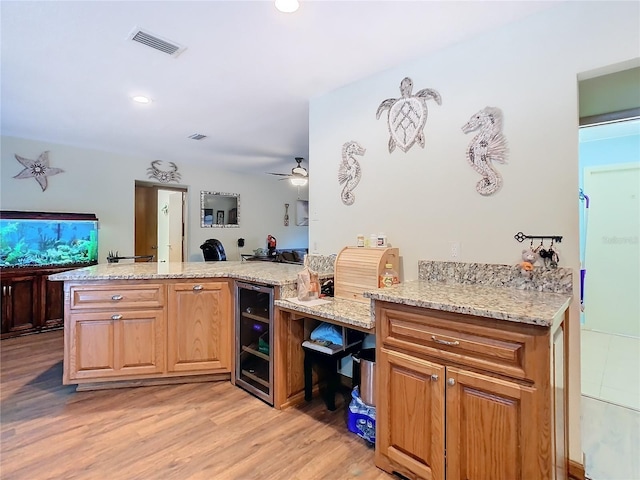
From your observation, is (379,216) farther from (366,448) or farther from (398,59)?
(366,448)

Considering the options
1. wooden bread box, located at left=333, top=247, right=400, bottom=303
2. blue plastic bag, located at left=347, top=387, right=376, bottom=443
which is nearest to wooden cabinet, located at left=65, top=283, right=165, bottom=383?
wooden bread box, located at left=333, top=247, right=400, bottom=303

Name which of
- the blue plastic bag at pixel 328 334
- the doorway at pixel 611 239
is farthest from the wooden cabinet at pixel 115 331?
the doorway at pixel 611 239

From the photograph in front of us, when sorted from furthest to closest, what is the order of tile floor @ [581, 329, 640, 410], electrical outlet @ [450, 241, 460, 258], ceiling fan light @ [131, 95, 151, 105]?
ceiling fan light @ [131, 95, 151, 105], tile floor @ [581, 329, 640, 410], electrical outlet @ [450, 241, 460, 258]

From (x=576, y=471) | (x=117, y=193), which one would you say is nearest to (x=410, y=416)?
(x=576, y=471)

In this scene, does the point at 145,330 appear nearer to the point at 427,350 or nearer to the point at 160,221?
the point at 427,350

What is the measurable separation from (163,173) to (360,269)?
4.46 metres

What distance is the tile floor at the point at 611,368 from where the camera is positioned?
245 centimetres

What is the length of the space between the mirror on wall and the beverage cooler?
373 cm

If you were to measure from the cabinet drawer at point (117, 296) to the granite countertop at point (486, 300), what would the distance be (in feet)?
5.87

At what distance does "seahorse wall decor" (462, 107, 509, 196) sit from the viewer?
75.3 inches

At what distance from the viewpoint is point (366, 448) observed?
190 centimetres

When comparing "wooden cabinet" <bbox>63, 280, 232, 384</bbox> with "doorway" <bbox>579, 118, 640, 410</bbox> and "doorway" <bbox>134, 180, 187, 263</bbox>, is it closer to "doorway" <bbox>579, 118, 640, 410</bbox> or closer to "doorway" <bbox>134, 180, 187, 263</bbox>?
"doorway" <bbox>134, 180, 187, 263</bbox>

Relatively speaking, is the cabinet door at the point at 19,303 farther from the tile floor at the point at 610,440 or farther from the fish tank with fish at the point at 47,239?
the tile floor at the point at 610,440

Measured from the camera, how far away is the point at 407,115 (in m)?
2.30
